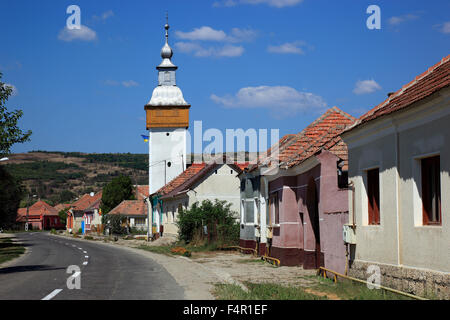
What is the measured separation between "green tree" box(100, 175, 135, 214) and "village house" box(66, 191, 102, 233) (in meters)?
8.53

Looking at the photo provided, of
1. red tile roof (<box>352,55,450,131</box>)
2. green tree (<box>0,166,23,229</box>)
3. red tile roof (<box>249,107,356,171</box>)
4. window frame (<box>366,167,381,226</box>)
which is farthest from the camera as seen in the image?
green tree (<box>0,166,23,229</box>)

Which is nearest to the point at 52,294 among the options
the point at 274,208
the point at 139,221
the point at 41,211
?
the point at 274,208

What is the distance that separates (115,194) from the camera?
8306 centimetres

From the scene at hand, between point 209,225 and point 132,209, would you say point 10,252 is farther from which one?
point 132,209

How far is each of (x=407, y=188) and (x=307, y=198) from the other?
A: 28.0 ft

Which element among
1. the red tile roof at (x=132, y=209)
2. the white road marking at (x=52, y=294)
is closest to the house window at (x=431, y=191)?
the white road marking at (x=52, y=294)

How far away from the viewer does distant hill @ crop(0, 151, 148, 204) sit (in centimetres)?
16462

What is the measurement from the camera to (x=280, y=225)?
21.7 metres

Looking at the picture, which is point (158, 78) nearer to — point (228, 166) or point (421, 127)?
point (228, 166)

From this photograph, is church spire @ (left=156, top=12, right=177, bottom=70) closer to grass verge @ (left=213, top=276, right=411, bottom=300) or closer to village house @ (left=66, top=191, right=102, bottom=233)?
village house @ (left=66, top=191, right=102, bottom=233)

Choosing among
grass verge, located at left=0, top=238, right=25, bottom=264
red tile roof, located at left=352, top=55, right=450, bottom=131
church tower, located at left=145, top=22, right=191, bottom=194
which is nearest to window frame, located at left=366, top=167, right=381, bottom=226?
red tile roof, located at left=352, top=55, right=450, bottom=131

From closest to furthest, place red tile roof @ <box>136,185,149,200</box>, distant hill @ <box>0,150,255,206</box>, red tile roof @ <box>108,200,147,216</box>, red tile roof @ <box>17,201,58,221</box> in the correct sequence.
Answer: red tile roof @ <box>108,200,147,216</box> → red tile roof @ <box>136,185,149,200</box> → red tile roof @ <box>17,201,58,221</box> → distant hill @ <box>0,150,255,206</box>

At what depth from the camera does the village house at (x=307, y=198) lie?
54.2ft

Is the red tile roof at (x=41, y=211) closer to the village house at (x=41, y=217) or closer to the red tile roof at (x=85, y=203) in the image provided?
the village house at (x=41, y=217)
